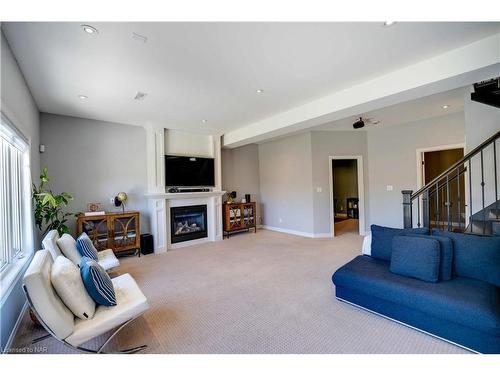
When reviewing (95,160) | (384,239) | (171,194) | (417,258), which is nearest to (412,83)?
(384,239)

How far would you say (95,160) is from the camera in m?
4.42

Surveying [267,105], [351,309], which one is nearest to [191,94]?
[267,105]

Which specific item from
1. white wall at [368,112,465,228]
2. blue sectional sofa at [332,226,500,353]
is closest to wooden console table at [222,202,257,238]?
white wall at [368,112,465,228]

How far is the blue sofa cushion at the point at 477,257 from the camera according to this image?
6.93 ft

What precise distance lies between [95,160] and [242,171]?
362 cm

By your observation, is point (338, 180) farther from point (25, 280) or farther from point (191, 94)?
point (25, 280)

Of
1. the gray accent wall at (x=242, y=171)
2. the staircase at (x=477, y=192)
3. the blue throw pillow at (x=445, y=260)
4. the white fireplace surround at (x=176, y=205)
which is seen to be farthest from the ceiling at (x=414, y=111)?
the white fireplace surround at (x=176, y=205)

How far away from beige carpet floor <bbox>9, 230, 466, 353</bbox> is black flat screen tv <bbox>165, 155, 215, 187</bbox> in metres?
1.76

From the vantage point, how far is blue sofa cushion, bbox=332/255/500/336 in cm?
173

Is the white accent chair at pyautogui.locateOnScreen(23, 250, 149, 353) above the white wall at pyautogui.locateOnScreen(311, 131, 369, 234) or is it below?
below

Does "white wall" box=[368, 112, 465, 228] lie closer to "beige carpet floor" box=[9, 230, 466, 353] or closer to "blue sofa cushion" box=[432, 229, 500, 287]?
"beige carpet floor" box=[9, 230, 466, 353]

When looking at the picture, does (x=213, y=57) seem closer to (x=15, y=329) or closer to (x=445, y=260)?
(x=445, y=260)

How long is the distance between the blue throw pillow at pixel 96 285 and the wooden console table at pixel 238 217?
4.09m
